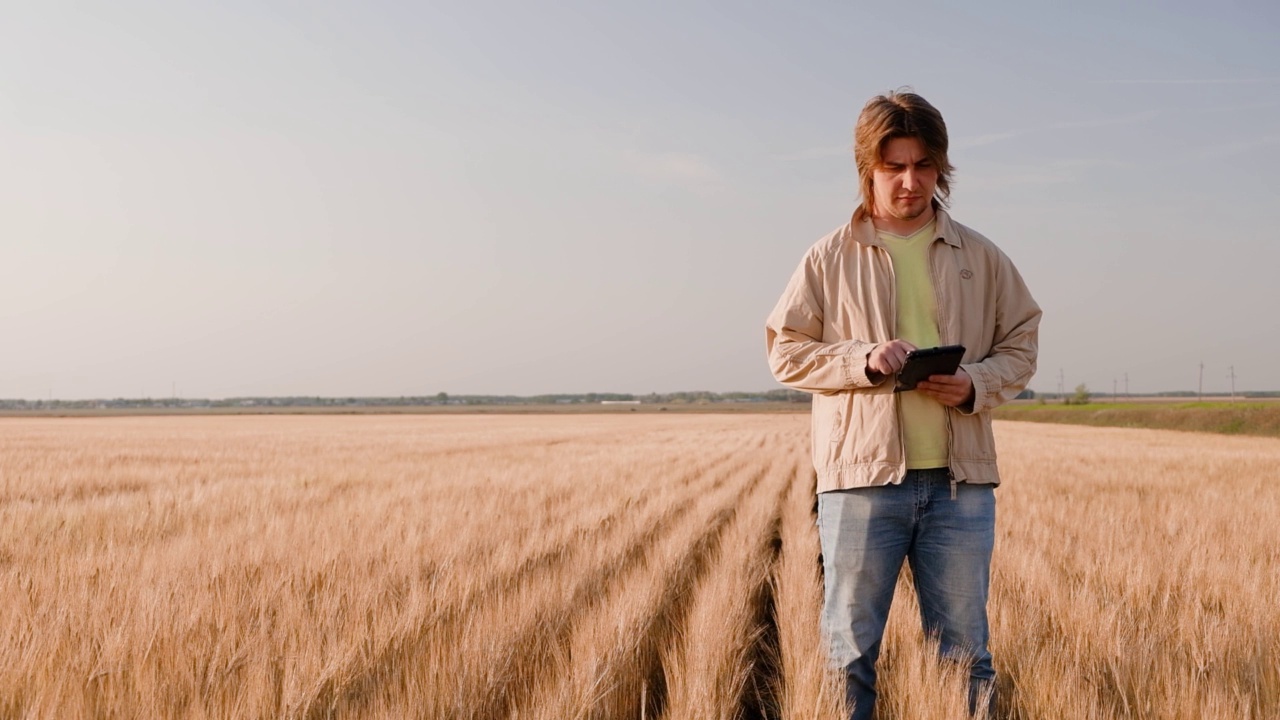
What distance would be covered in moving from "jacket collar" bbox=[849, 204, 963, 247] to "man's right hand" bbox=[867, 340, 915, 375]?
15.5 inches

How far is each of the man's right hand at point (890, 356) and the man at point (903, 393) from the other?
2 centimetres

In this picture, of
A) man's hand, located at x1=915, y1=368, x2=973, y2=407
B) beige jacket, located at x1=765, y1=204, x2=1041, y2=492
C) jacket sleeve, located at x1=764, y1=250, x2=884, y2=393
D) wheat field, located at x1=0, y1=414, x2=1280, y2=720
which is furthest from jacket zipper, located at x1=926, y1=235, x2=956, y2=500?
wheat field, located at x1=0, y1=414, x2=1280, y2=720

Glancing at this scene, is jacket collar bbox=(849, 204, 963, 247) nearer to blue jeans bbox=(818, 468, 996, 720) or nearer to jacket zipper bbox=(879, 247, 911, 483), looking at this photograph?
jacket zipper bbox=(879, 247, 911, 483)

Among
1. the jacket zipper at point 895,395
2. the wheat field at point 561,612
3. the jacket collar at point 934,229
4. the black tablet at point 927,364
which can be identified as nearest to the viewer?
the black tablet at point 927,364

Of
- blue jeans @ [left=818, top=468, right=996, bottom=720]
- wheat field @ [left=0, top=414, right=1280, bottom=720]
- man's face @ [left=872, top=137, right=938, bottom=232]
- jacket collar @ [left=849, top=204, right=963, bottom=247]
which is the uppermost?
man's face @ [left=872, top=137, right=938, bottom=232]

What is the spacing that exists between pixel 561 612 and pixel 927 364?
2.40 meters

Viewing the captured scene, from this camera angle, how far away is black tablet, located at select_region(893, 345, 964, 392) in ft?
7.55

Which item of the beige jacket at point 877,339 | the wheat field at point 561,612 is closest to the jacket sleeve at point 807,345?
the beige jacket at point 877,339

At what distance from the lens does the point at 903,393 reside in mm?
2498

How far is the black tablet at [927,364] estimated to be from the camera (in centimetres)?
230

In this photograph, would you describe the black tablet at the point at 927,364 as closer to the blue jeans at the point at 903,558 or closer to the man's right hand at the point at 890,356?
the man's right hand at the point at 890,356

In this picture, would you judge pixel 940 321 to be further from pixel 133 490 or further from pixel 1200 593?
pixel 133 490

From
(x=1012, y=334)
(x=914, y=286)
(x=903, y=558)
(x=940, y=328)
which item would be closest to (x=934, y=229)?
(x=914, y=286)

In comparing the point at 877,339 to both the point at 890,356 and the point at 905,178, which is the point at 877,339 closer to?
the point at 890,356
